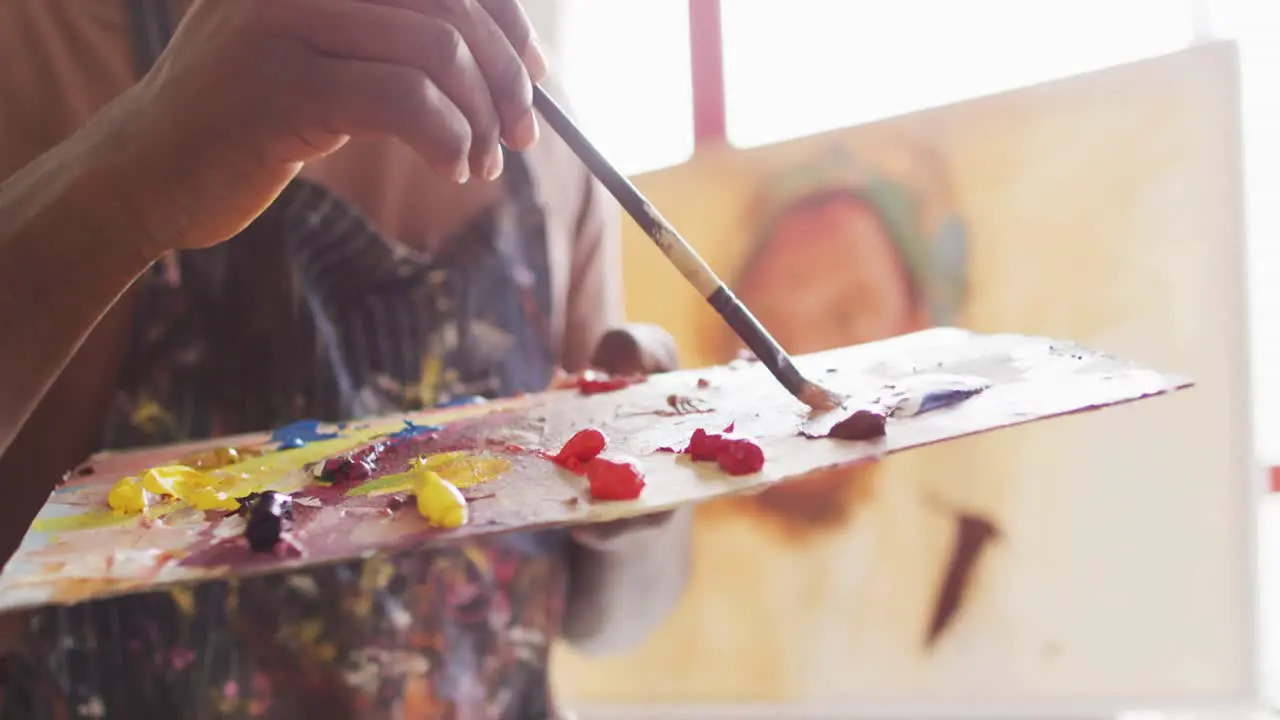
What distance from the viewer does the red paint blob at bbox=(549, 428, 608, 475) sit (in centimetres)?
30

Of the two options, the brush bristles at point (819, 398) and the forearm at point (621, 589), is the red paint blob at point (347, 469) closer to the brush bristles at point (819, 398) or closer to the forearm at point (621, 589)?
the brush bristles at point (819, 398)

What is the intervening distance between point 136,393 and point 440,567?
22 cm

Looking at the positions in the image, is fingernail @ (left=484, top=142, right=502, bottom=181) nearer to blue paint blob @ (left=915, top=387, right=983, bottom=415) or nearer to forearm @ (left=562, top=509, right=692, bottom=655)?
blue paint blob @ (left=915, top=387, right=983, bottom=415)

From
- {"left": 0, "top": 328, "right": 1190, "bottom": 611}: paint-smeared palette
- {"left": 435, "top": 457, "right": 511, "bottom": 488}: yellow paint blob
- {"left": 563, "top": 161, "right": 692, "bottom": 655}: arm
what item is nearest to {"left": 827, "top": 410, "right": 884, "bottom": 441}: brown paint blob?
{"left": 0, "top": 328, "right": 1190, "bottom": 611}: paint-smeared palette

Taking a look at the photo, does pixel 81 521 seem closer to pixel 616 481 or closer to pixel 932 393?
pixel 616 481

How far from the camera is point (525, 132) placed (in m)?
0.33

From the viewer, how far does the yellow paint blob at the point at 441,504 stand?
0.24 metres

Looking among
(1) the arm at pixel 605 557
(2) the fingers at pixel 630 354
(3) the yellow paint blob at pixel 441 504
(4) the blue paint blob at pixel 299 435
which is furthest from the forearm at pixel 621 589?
(3) the yellow paint blob at pixel 441 504

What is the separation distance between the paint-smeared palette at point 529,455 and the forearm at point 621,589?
244 mm

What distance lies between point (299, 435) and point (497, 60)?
0.21 m

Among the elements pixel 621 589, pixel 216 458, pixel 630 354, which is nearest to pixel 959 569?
pixel 621 589

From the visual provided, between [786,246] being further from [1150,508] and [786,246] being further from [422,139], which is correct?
[422,139]

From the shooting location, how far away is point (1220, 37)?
2.10ft

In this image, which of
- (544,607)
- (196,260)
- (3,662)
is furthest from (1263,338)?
(3,662)
